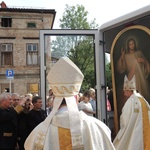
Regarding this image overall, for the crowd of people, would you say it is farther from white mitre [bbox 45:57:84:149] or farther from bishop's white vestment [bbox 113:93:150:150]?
white mitre [bbox 45:57:84:149]

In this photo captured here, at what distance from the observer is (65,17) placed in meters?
41.3

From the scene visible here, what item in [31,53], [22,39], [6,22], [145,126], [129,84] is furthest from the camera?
[6,22]

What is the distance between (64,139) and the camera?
279 cm

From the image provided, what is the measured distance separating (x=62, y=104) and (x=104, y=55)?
3698mm

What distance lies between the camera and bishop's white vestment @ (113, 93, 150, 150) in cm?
579

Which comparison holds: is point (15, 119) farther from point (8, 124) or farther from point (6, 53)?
point (6, 53)

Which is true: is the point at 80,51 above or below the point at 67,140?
above

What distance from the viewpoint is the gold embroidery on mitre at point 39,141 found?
2.79 meters

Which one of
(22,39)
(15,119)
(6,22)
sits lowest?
(15,119)

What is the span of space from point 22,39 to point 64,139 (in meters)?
30.6

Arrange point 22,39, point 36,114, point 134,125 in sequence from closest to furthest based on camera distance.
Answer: point 134,125 → point 36,114 → point 22,39

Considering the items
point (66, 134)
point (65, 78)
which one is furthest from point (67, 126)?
point (65, 78)

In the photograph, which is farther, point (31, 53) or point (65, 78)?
point (31, 53)

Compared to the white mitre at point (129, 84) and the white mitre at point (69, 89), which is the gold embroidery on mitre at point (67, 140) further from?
the white mitre at point (129, 84)
